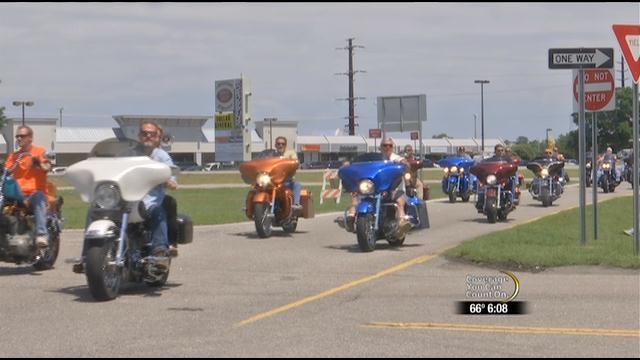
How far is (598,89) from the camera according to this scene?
1358cm

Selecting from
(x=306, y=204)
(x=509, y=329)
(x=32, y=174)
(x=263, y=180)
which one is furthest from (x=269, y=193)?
(x=509, y=329)

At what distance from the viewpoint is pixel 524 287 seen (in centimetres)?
980

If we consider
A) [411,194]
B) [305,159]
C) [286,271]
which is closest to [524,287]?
[286,271]

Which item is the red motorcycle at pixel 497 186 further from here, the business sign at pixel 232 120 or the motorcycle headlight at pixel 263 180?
the business sign at pixel 232 120

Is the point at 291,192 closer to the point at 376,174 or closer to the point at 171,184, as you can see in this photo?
the point at 376,174

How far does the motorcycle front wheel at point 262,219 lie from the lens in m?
15.6

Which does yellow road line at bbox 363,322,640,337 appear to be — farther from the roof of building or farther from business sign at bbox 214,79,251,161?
the roof of building

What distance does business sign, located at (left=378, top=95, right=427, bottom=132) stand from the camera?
33844 mm

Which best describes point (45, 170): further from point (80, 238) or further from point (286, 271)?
point (80, 238)

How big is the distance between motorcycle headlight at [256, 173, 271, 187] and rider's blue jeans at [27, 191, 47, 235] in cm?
510

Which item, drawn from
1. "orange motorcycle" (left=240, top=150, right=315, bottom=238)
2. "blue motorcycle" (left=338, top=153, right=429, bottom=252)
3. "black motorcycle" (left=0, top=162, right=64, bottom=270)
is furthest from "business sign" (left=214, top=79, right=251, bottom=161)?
"black motorcycle" (left=0, top=162, right=64, bottom=270)

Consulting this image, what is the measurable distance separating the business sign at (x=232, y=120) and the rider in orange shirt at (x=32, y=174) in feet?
156

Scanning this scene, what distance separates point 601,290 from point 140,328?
185 inches

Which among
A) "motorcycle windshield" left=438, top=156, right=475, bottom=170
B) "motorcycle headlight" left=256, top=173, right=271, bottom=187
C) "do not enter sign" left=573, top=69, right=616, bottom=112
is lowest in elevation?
"motorcycle headlight" left=256, top=173, right=271, bottom=187
